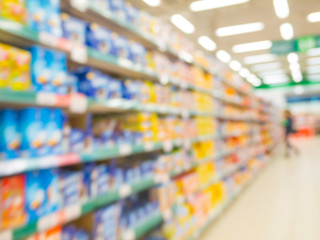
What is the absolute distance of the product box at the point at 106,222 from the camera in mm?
1808

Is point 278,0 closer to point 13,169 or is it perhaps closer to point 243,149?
point 243,149

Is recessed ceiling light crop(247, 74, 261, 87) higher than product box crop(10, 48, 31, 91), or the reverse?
recessed ceiling light crop(247, 74, 261, 87)

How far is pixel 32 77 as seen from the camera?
1.40 meters

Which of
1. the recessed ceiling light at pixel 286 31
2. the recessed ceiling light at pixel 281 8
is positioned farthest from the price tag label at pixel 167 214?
the recessed ceiling light at pixel 286 31

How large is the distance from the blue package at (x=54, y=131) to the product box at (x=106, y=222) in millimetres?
552

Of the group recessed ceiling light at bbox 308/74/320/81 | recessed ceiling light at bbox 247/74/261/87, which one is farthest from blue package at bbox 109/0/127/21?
recessed ceiling light at bbox 308/74/320/81

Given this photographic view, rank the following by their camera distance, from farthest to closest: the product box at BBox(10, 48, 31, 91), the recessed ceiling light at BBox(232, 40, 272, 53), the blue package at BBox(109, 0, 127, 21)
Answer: the recessed ceiling light at BBox(232, 40, 272, 53) → the blue package at BBox(109, 0, 127, 21) → the product box at BBox(10, 48, 31, 91)

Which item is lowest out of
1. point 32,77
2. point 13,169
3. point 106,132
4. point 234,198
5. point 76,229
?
point 234,198

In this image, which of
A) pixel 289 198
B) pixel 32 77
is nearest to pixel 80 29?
pixel 32 77

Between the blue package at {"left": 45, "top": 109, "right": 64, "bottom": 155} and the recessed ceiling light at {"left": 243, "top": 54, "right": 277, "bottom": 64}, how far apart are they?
11.8 metres

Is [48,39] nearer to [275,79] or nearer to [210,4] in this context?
[210,4]

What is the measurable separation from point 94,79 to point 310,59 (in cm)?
1400

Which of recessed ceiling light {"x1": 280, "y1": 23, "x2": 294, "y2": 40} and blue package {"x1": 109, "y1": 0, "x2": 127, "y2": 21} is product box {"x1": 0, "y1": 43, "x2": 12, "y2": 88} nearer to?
blue package {"x1": 109, "y1": 0, "x2": 127, "y2": 21}

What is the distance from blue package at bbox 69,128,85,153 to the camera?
167cm
